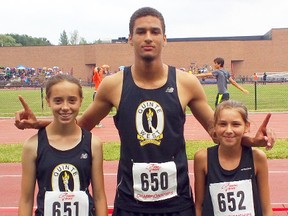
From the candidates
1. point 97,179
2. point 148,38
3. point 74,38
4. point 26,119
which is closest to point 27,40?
point 74,38

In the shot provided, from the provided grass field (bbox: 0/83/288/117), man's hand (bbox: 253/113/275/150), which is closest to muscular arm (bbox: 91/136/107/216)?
man's hand (bbox: 253/113/275/150)

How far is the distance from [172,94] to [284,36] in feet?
195

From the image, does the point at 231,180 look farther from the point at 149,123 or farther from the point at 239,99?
the point at 239,99

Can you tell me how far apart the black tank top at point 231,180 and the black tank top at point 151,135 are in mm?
232

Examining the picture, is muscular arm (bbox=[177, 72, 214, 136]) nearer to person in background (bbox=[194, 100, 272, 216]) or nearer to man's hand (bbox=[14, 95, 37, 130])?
person in background (bbox=[194, 100, 272, 216])

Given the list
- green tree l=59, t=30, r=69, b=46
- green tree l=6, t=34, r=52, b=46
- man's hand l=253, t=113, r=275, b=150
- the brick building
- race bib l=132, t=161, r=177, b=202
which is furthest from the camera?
green tree l=59, t=30, r=69, b=46

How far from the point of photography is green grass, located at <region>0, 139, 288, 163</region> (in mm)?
8344

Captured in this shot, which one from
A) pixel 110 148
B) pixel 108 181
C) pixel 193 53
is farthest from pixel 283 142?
pixel 193 53

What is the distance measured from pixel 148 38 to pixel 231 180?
108 cm

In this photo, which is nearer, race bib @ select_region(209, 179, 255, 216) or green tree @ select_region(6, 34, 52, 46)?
Result: race bib @ select_region(209, 179, 255, 216)

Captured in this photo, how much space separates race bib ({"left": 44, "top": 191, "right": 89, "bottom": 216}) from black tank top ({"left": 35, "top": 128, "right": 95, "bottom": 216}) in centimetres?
3

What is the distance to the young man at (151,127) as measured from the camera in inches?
113

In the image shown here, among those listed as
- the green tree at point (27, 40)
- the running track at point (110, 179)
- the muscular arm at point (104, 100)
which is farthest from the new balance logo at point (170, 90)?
the green tree at point (27, 40)

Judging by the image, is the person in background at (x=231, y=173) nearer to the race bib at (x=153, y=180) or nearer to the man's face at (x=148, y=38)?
the race bib at (x=153, y=180)
